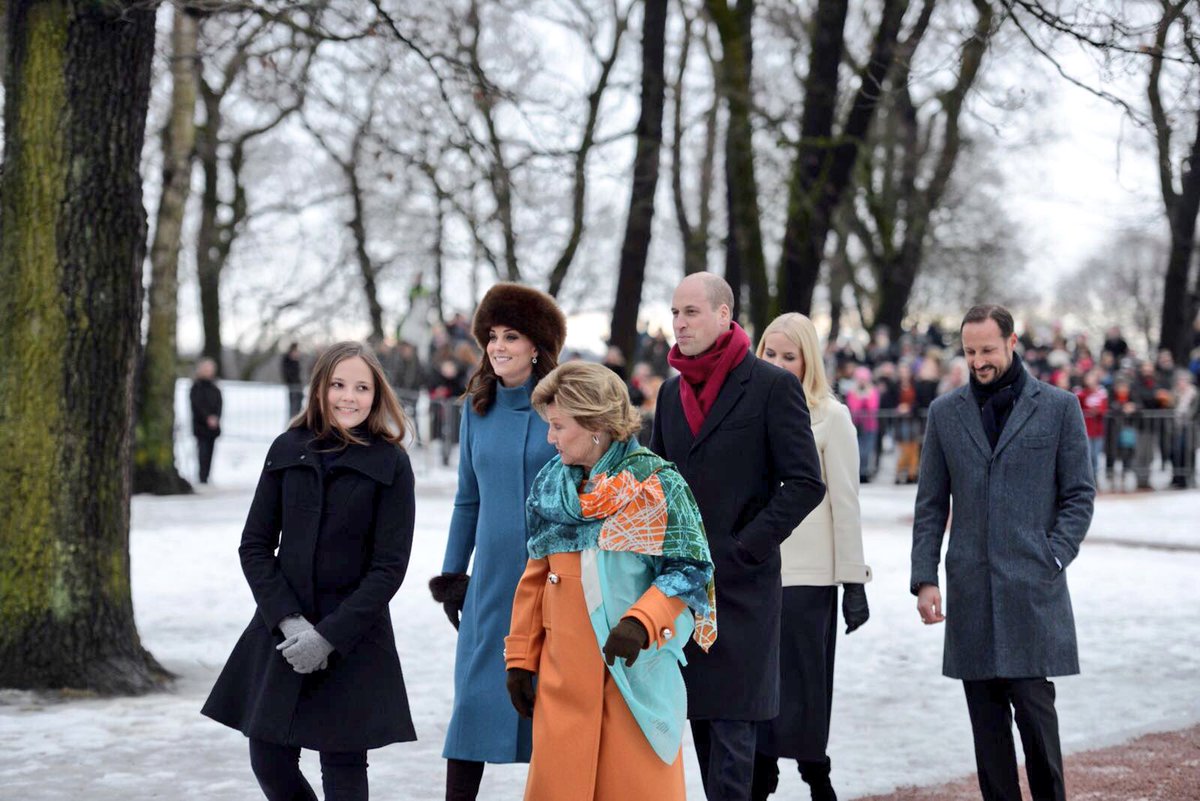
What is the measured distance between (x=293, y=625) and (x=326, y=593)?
18cm

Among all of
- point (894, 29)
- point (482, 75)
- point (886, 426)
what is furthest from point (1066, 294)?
point (482, 75)

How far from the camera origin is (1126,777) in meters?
6.86

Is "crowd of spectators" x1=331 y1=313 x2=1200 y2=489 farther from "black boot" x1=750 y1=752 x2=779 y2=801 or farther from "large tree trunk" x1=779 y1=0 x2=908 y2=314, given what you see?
"black boot" x1=750 y1=752 x2=779 y2=801

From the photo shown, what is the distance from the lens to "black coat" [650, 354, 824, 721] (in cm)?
544

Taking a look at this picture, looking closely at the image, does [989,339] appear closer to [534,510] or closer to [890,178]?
[534,510]

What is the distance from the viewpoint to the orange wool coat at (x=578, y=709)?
15.1 ft

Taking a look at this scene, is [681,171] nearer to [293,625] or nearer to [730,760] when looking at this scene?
[730,760]

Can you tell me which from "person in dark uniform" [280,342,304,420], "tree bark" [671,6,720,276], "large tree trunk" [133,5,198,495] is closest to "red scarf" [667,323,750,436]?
"large tree trunk" [133,5,198,495]

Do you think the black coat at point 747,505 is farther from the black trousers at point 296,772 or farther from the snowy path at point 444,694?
the snowy path at point 444,694

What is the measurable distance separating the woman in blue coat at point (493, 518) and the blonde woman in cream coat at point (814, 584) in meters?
1.05

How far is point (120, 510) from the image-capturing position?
28.7 ft

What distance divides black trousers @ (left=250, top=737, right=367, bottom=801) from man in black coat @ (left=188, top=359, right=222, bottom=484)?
746 inches

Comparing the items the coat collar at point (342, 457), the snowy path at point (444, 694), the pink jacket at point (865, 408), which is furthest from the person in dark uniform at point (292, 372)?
the coat collar at point (342, 457)

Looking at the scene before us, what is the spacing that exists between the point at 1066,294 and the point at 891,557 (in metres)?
73.7
